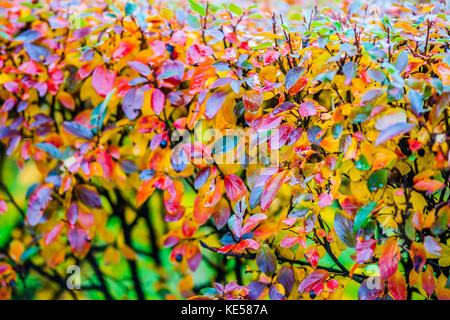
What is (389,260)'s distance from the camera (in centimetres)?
96

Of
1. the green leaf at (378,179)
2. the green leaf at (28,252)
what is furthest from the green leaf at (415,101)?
the green leaf at (28,252)

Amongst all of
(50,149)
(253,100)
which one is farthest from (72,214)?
(253,100)

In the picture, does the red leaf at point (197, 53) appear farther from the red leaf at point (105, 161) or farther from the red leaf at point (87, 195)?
the red leaf at point (87, 195)

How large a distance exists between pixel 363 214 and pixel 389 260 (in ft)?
0.50

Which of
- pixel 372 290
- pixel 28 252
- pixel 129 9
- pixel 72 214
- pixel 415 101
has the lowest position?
pixel 28 252

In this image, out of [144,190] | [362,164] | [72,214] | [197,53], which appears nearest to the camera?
[362,164]

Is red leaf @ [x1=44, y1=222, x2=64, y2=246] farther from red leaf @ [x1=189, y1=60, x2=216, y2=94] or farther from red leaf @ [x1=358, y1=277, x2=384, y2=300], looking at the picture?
red leaf @ [x1=358, y1=277, x2=384, y2=300]

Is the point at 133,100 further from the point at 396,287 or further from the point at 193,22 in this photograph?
the point at 396,287

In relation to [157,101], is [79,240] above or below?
below

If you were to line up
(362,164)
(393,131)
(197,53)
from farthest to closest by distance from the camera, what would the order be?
(197,53) → (362,164) → (393,131)

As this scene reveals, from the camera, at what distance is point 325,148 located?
1062mm

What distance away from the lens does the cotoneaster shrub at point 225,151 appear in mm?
996

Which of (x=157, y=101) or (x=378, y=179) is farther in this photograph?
(x=157, y=101)
